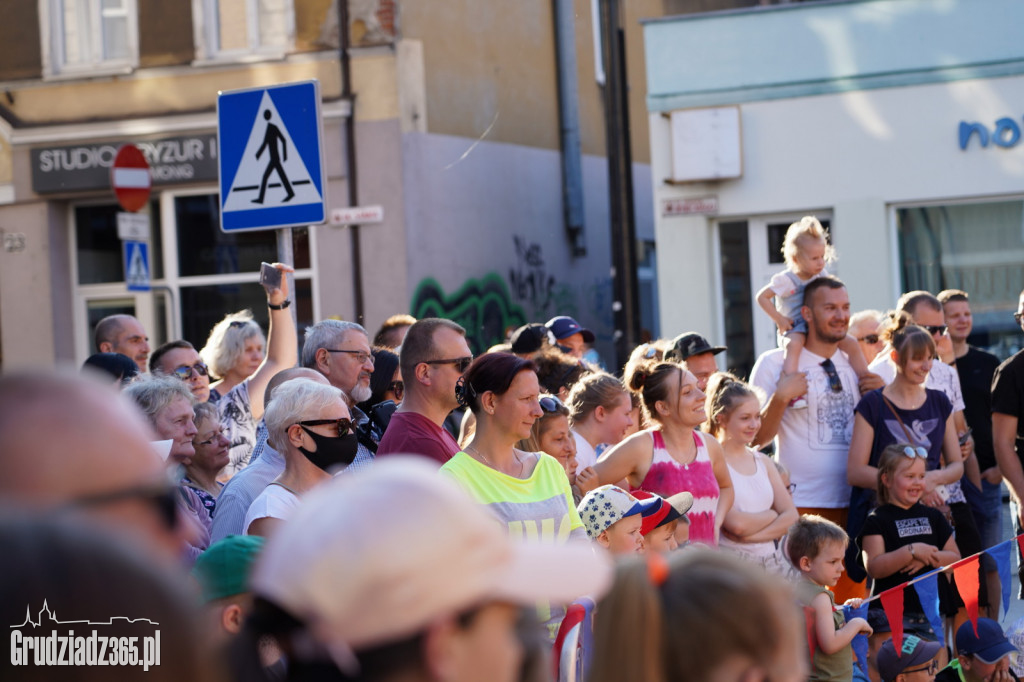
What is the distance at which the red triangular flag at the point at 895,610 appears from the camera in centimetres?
583

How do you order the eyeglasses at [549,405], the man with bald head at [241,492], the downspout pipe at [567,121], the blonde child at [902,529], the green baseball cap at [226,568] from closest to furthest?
the green baseball cap at [226,568], the man with bald head at [241,492], the eyeglasses at [549,405], the blonde child at [902,529], the downspout pipe at [567,121]

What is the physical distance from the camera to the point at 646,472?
585 centimetres

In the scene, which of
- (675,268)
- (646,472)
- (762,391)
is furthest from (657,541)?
(675,268)

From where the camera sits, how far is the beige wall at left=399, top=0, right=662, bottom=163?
1568 centimetres

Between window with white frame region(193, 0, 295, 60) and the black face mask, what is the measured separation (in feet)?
37.9

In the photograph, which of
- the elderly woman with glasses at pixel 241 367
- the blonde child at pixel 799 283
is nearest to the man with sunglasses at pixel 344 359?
the elderly woman with glasses at pixel 241 367

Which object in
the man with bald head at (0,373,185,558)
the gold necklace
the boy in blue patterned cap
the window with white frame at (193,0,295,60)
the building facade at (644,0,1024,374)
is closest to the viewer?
the man with bald head at (0,373,185,558)

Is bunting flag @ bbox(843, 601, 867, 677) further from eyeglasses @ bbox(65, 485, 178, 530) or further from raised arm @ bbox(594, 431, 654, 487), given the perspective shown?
eyeglasses @ bbox(65, 485, 178, 530)

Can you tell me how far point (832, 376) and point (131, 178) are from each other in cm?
944

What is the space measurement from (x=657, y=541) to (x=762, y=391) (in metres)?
2.39

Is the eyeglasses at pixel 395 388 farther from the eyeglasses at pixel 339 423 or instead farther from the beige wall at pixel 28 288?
the beige wall at pixel 28 288

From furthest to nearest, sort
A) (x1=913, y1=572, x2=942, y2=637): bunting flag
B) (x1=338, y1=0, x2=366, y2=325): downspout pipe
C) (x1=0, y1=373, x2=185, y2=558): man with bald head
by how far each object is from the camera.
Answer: (x1=338, y1=0, x2=366, y2=325): downspout pipe → (x1=913, y1=572, x2=942, y2=637): bunting flag → (x1=0, y1=373, x2=185, y2=558): man with bald head

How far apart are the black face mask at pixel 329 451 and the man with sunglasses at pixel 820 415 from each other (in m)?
3.29

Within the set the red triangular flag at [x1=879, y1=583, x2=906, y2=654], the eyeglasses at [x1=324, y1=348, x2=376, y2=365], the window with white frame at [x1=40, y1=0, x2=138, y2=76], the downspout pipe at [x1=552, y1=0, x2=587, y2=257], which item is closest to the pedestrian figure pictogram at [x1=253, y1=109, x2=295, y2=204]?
the eyeglasses at [x1=324, y1=348, x2=376, y2=365]
